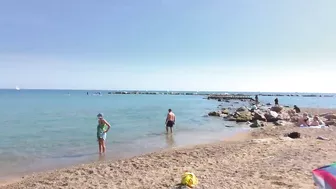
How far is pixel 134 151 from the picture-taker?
14273 millimetres

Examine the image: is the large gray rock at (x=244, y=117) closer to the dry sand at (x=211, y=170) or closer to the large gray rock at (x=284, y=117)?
the large gray rock at (x=284, y=117)

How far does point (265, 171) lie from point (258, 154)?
2.61 m

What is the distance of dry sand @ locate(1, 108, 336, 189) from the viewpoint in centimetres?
784

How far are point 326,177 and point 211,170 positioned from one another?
5219 millimetres

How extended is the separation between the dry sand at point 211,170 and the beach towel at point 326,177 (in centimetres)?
328

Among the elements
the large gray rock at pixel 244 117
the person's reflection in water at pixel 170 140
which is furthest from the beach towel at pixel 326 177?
the large gray rock at pixel 244 117

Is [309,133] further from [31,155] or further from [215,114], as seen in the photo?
[215,114]

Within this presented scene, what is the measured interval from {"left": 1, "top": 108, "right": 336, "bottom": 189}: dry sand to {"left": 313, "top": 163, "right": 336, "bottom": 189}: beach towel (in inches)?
129

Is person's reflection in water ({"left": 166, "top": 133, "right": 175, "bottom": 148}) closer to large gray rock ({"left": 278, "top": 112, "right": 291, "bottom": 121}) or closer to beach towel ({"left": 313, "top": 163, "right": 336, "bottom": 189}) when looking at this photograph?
beach towel ({"left": 313, "top": 163, "right": 336, "bottom": 189})

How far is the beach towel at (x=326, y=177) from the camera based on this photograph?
398 centimetres

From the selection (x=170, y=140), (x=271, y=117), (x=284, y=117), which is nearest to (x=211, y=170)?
(x=170, y=140)

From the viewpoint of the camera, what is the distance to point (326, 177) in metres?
4.11

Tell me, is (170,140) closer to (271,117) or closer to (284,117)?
(271,117)

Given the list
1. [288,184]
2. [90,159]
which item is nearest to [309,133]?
[288,184]
